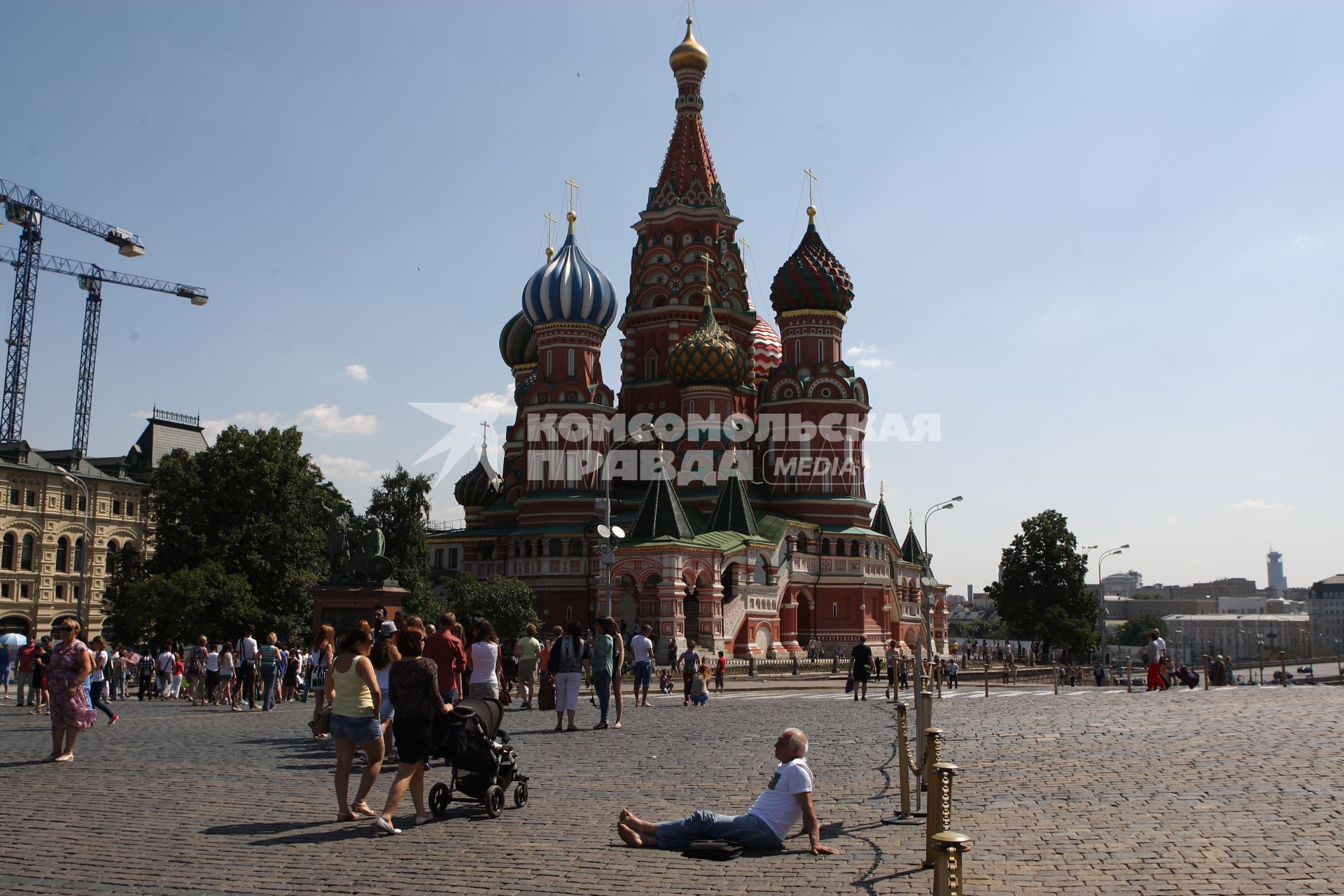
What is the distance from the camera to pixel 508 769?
10.1 m

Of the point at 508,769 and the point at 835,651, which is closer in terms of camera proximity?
the point at 508,769

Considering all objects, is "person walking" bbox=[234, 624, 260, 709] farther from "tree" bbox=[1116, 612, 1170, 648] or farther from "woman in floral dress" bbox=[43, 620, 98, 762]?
"tree" bbox=[1116, 612, 1170, 648]

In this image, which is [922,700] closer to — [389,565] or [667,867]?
[667,867]

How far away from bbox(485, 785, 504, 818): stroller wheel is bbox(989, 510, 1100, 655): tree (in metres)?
58.5

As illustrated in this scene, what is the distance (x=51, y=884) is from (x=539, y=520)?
46.2 m

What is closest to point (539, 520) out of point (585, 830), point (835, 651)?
point (835, 651)

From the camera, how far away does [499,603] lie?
1763 inches

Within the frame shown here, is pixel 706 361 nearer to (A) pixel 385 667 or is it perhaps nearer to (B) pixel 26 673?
(B) pixel 26 673

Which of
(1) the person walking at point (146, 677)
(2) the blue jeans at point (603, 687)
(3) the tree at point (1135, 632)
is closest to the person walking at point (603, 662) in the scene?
(2) the blue jeans at point (603, 687)

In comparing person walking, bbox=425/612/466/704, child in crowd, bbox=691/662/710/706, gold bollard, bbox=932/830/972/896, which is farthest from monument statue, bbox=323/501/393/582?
gold bollard, bbox=932/830/972/896

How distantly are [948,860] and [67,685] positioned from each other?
11186mm

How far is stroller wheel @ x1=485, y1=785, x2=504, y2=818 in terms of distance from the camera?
9.77 m

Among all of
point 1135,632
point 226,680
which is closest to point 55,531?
point 226,680

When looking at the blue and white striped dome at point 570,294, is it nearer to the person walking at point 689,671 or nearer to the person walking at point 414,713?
the person walking at point 689,671
